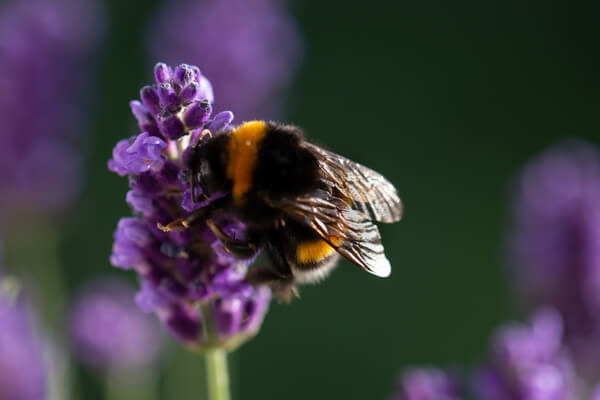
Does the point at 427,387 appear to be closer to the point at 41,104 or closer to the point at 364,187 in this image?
the point at 364,187

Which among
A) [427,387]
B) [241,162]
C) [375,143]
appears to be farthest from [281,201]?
[375,143]

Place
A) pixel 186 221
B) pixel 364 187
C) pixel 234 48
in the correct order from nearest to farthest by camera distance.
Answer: pixel 186 221 → pixel 364 187 → pixel 234 48

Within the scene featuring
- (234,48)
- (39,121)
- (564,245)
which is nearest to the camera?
(564,245)

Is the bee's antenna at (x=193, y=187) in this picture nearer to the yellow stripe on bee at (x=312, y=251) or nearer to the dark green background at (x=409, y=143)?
the yellow stripe on bee at (x=312, y=251)

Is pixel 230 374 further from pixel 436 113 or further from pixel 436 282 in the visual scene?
pixel 436 113

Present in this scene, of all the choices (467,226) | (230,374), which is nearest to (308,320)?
(230,374)

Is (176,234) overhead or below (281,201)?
below
